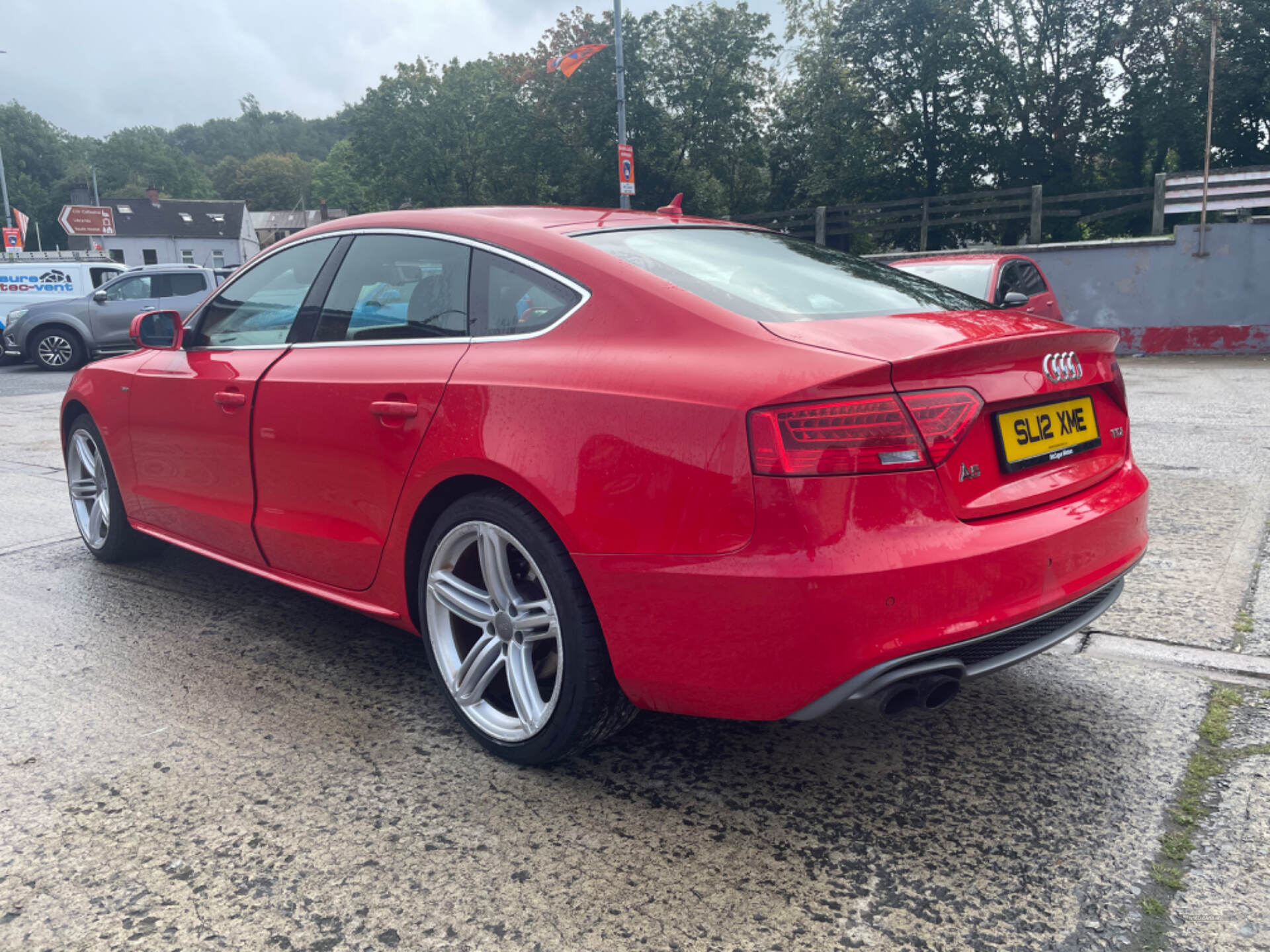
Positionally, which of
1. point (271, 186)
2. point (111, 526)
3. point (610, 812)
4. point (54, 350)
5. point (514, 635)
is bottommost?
point (610, 812)

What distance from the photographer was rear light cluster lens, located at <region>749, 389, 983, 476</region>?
6.86ft

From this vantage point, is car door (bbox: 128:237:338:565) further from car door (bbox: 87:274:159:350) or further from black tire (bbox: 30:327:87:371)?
black tire (bbox: 30:327:87:371)

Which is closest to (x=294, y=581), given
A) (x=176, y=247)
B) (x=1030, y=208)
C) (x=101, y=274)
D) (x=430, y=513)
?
(x=430, y=513)

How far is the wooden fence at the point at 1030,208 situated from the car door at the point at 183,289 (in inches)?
503

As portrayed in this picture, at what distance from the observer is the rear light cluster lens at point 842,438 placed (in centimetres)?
209

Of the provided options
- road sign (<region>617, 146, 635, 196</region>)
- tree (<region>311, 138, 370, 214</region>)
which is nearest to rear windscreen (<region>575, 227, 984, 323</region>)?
road sign (<region>617, 146, 635, 196</region>)

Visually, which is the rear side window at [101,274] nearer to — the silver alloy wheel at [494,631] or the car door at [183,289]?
the car door at [183,289]

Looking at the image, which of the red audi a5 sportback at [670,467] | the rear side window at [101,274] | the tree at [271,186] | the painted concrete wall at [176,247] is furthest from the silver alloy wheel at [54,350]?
the tree at [271,186]

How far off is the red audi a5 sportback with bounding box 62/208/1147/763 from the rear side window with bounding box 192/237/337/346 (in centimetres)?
4

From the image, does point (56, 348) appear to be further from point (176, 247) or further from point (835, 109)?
point (176, 247)

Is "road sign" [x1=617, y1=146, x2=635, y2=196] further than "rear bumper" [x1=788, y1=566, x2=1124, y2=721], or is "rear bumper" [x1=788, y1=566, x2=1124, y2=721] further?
"road sign" [x1=617, y1=146, x2=635, y2=196]

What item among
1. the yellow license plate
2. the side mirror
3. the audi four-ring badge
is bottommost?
the yellow license plate

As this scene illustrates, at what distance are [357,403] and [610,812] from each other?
4.57 feet

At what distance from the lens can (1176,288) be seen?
17031mm
